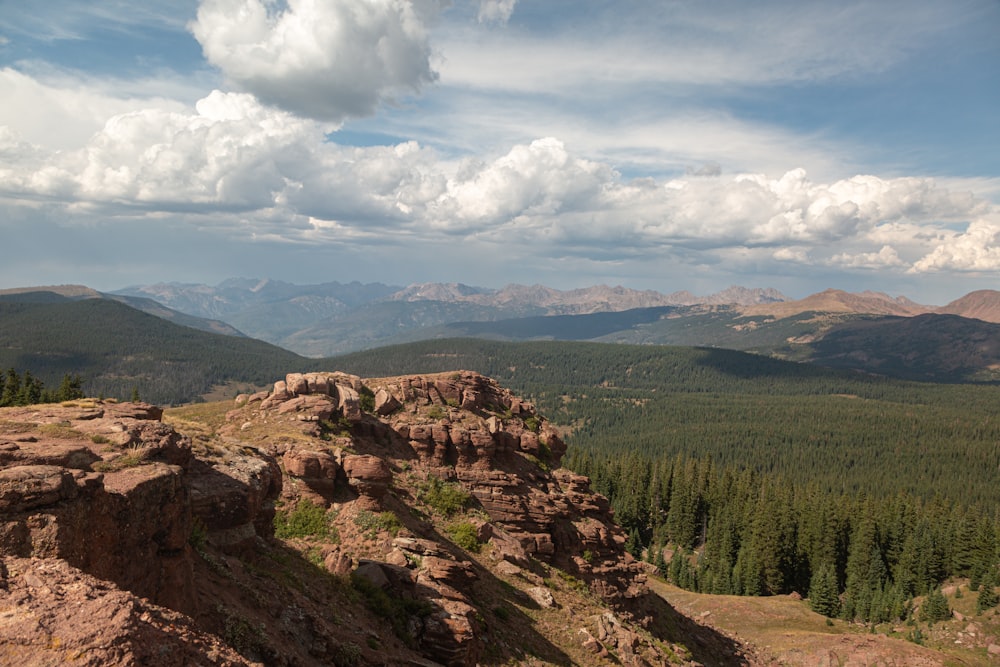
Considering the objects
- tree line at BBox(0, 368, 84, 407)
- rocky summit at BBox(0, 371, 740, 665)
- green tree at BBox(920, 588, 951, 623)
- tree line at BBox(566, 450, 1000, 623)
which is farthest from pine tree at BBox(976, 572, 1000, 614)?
tree line at BBox(0, 368, 84, 407)

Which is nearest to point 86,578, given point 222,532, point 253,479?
point 222,532

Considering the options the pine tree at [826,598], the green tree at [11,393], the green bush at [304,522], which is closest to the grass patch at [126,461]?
the green bush at [304,522]

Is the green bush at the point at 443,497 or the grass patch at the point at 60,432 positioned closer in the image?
the grass patch at the point at 60,432

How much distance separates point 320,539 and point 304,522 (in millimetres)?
1350

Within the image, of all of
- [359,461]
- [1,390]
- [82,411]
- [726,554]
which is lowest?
[726,554]

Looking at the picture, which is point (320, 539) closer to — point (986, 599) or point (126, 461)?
point (126, 461)

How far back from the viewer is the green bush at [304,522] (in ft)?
97.3

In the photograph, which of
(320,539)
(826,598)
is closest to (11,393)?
(320,539)

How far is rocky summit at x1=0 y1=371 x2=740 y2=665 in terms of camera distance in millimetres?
11789

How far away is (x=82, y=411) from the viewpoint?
67.5ft

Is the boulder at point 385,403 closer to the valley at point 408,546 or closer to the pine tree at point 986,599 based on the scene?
the valley at point 408,546

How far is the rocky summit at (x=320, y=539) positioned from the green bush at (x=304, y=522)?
0.12 m

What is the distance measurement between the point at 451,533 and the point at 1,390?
95.0 metres

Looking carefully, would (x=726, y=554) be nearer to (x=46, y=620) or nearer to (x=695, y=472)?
(x=695, y=472)
